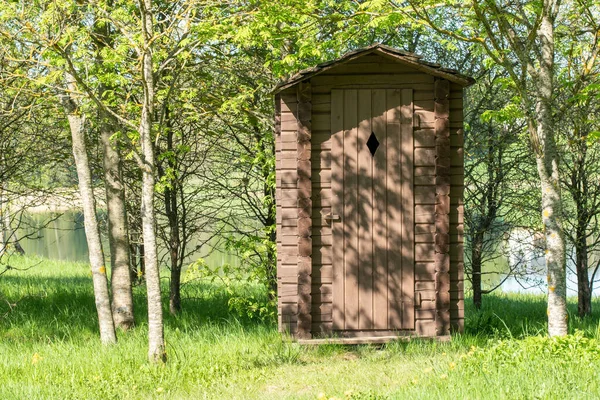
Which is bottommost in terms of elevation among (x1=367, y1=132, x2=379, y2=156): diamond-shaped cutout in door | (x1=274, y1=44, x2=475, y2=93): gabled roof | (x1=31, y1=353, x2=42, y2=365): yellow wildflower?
(x1=31, y1=353, x2=42, y2=365): yellow wildflower


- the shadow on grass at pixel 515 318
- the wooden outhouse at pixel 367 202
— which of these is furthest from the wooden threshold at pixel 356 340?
the shadow on grass at pixel 515 318

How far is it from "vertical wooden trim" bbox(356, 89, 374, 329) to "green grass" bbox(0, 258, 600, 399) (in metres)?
0.47

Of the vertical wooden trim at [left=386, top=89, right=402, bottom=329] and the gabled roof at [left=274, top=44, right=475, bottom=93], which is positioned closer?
the gabled roof at [left=274, top=44, right=475, bottom=93]

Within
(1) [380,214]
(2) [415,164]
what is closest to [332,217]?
(1) [380,214]

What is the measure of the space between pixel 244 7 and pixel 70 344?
13.6ft

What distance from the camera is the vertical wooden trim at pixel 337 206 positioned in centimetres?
792

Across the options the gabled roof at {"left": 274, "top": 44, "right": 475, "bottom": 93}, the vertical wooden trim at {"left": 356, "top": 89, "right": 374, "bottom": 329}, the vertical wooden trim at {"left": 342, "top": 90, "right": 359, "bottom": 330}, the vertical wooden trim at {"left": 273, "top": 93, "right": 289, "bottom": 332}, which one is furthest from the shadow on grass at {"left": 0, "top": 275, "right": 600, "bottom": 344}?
the gabled roof at {"left": 274, "top": 44, "right": 475, "bottom": 93}

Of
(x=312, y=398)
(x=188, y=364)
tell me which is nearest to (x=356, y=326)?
(x=188, y=364)

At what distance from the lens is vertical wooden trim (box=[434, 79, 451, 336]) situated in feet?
26.1

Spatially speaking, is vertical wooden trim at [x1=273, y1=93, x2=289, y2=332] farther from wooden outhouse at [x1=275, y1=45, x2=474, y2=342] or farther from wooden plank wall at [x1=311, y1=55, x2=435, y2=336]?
wooden plank wall at [x1=311, y1=55, x2=435, y2=336]

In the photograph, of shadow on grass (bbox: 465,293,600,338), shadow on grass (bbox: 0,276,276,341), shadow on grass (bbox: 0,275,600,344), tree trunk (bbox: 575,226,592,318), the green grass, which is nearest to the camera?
the green grass

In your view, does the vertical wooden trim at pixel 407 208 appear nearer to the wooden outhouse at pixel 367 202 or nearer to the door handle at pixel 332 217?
the wooden outhouse at pixel 367 202

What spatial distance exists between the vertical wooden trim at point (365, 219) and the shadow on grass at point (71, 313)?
4.84 ft

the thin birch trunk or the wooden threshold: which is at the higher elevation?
the thin birch trunk
